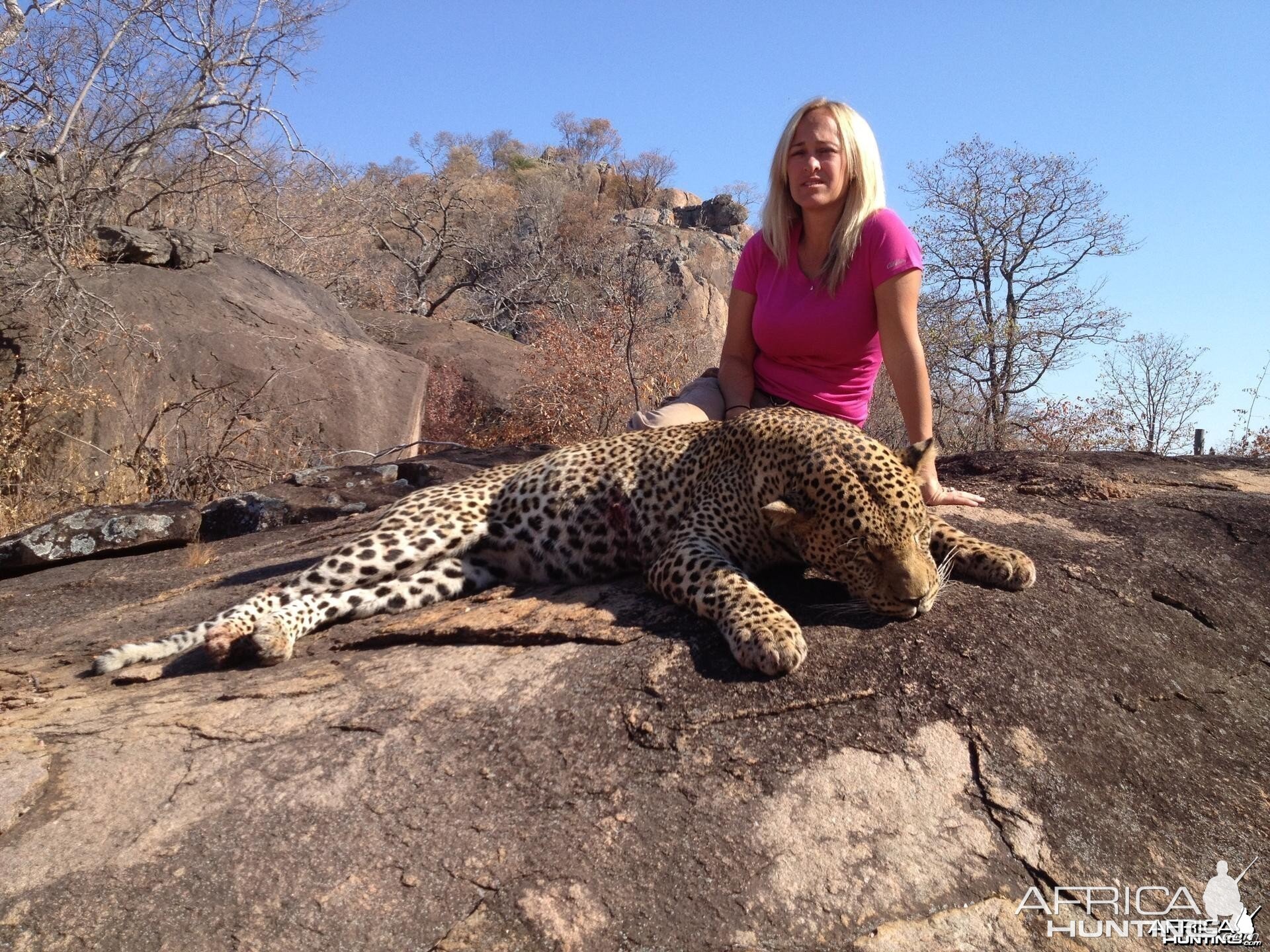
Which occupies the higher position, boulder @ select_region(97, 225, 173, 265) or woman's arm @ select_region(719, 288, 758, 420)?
boulder @ select_region(97, 225, 173, 265)

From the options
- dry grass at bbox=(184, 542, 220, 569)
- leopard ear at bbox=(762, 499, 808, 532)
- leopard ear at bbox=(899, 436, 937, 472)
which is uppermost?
leopard ear at bbox=(899, 436, 937, 472)

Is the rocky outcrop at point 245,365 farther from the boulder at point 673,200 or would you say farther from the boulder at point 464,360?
the boulder at point 673,200

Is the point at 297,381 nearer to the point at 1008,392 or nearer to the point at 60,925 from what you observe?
the point at 60,925

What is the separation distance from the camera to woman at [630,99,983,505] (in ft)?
19.0

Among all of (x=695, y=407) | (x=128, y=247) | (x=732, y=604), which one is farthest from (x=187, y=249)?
(x=732, y=604)

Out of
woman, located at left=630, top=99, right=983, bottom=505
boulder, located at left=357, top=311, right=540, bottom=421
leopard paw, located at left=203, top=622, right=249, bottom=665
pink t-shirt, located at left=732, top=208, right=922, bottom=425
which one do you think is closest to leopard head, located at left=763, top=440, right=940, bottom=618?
woman, located at left=630, top=99, right=983, bottom=505

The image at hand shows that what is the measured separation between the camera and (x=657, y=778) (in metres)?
3.55

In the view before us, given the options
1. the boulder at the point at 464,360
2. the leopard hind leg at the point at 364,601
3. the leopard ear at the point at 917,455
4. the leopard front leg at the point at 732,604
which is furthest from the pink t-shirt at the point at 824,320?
the boulder at the point at 464,360

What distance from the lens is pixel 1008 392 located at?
1883 centimetres

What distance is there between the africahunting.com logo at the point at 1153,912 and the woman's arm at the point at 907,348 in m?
2.89

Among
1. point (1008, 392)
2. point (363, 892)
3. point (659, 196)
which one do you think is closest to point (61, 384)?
point (363, 892)

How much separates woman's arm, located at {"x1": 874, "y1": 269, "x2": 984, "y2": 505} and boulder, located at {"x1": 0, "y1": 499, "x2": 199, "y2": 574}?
22.5ft

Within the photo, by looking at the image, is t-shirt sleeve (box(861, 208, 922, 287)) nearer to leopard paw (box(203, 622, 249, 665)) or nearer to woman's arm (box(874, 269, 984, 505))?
woman's arm (box(874, 269, 984, 505))

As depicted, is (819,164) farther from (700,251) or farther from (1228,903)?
(700,251)
